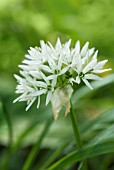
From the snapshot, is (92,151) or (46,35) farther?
(46,35)

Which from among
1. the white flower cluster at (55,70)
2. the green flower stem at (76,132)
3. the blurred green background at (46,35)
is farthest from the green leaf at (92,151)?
the blurred green background at (46,35)

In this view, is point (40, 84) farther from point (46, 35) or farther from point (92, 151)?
point (46, 35)

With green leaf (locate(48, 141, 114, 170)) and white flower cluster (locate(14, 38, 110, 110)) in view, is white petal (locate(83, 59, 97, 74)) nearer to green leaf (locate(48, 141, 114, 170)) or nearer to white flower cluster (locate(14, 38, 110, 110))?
white flower cluster (locate(14, 38, 110, 110))

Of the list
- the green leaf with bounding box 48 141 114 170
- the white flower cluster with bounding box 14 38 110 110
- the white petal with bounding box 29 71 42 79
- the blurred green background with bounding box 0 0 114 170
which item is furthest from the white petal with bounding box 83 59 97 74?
the blurred green background with bounding box 0 0 114 170

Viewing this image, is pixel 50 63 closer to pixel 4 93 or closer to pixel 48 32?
pixel 4 93

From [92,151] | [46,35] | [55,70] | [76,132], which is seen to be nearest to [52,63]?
[55,70]

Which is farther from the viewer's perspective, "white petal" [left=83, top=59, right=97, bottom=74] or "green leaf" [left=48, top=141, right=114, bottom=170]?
"green leaf" [left=48, top=141, right=114, bottom=170]

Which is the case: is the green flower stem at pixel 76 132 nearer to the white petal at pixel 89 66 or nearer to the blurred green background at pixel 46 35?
the white petal at pixel 89 66

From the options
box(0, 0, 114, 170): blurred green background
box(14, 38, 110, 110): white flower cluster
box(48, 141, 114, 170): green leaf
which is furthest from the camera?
box(0, 0, 114, 170): blurred green background
